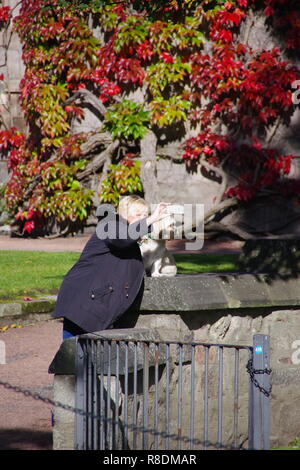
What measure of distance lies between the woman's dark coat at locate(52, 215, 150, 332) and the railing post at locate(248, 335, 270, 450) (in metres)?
1.09

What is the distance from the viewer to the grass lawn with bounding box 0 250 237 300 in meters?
9.32

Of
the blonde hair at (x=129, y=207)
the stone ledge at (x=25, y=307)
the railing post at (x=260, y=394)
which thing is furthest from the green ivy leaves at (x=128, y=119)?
the railing post at (x=260, y=394)

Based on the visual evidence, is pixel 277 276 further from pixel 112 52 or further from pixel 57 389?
pixel 112 52

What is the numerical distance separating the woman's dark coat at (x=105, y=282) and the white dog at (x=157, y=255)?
0.57 metres

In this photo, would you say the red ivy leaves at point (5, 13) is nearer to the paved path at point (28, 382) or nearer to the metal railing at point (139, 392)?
the paved path at point (28, 382)

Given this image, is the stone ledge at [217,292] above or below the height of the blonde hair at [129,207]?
below

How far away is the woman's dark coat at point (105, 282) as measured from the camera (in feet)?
15.3

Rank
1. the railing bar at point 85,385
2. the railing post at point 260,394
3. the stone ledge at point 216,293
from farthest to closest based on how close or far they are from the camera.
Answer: the stone ledge at point 216,293
the railing bar at point 85,385
the railing post at point 260,394

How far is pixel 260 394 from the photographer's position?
385 cm

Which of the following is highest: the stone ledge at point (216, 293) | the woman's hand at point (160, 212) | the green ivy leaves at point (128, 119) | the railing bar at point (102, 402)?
the green ivy leaves at point (128, 119)

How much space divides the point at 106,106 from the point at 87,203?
1979mm

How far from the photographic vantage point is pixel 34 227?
608 inches

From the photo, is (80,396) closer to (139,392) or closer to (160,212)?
(139,392)

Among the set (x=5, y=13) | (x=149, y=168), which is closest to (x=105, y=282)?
(x=149, y=168)
